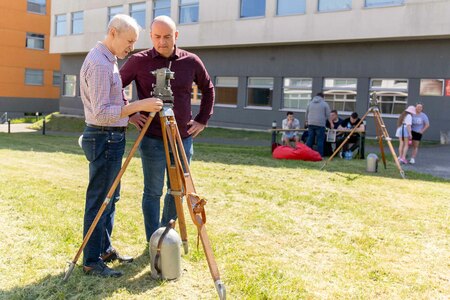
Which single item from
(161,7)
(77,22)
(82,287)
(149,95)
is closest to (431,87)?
(161,7)

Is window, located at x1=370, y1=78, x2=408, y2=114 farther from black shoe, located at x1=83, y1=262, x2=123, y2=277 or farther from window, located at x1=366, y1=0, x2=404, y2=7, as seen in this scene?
black shoe, located at x1=83, y1=262, x2=123, y2=277

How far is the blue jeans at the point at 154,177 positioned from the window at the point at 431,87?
1873 cm

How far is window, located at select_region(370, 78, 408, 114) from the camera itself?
21.5 meters

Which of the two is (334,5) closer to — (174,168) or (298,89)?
(298,89)

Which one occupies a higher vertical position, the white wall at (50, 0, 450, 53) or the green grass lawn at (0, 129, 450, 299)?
the white wall at (50, 0, 450, 53)

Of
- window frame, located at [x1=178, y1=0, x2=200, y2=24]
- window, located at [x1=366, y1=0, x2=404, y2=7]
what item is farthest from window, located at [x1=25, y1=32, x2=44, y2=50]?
window, located at [x1=366, y1=0, x2=404, y2=7]

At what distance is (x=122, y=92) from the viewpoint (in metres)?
3.81

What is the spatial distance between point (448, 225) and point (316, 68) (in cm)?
1844

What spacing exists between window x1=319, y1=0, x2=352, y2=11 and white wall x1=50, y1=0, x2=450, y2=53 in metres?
0.30

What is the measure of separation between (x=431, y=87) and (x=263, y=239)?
707 inches

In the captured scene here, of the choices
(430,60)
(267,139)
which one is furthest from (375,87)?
(267,139)

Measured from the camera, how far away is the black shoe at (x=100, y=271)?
3852 mm

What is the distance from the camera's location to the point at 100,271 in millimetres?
3859

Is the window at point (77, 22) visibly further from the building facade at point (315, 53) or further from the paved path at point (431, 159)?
the paved path at point (431, 159)
